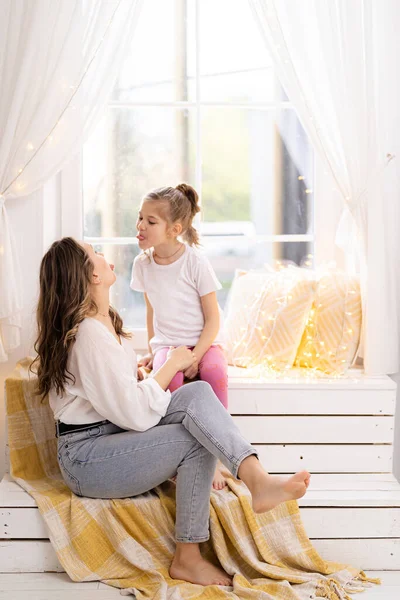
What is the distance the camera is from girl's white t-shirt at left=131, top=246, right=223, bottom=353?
2762 mm

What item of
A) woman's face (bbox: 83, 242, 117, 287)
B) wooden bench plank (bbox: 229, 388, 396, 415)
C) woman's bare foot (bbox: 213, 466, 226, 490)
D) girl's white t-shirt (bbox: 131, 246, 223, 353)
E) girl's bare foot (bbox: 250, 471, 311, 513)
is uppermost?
woman's face (bbox: 83, 242, 117, 287)

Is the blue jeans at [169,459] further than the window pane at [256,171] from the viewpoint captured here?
No

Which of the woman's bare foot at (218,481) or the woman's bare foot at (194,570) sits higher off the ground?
the woman's bare foot at (218,481)

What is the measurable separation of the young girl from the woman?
39 cm

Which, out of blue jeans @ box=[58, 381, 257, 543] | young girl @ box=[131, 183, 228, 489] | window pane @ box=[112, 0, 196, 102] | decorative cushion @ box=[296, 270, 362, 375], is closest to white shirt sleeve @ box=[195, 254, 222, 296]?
young girl @ box=[131, 183, 228, 489]

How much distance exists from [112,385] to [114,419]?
106 millimetres

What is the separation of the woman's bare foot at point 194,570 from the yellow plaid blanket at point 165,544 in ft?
0.08

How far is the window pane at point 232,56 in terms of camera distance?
10.4 feet

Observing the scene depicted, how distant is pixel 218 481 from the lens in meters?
2.46

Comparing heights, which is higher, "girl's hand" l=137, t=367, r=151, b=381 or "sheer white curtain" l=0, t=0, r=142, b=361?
"sheer white curtain" l=0, t=0, r=142, b=361

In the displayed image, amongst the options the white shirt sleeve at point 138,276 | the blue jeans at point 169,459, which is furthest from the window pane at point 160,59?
the blue jeans at point 169,459

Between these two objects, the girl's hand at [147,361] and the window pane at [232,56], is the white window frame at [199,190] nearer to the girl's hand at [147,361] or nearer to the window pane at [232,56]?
the window pane at [232,56]

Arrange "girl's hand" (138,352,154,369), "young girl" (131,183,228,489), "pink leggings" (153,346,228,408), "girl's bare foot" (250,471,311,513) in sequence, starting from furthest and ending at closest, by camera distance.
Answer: "girl's hand" (138,352,154,369), "young girl" (131,183,228,489), "pink leggings" (153,346,228,408), "girl's bare foot" (250,471,311,513)

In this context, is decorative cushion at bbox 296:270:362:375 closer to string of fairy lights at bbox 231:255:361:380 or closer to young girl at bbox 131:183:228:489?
string of fairy lights at bbox 231:255:361:380
